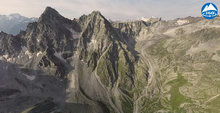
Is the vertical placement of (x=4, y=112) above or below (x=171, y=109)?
above

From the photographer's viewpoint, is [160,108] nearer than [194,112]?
No

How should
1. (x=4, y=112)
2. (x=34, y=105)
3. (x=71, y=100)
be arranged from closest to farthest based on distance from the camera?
(x=4, y=112) < (x=34, y=105) < (x=71, y=100)

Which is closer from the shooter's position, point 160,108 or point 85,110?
point 85,110

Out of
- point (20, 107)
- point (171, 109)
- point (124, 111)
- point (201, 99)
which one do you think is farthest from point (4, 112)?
point (201, 99)

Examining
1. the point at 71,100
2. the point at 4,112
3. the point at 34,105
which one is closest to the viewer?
the point at 4,112

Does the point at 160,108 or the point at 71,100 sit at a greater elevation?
A: the point at 71,100

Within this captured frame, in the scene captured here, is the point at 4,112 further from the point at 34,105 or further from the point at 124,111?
the point at 124,111

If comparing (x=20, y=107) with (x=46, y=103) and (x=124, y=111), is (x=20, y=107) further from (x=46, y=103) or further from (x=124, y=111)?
(x=124, y=111)

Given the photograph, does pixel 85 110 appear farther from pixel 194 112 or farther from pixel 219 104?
pixel 219 104

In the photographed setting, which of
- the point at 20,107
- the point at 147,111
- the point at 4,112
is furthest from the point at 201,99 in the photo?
the point at 4,112
